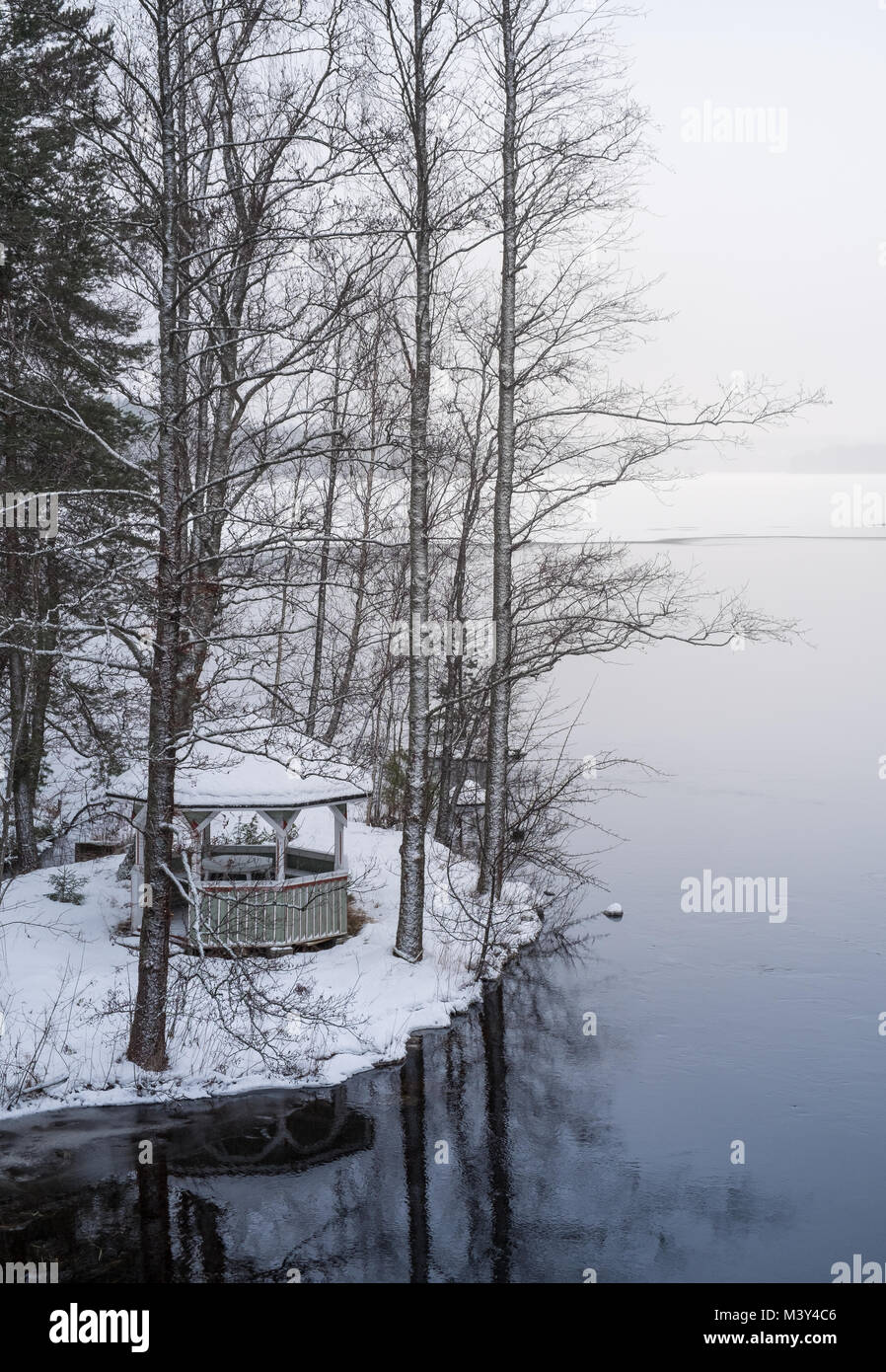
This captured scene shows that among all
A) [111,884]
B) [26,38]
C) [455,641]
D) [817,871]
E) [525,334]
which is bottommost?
[817,871]

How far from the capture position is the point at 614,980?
1788 cm

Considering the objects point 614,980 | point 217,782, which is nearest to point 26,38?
point 217,782

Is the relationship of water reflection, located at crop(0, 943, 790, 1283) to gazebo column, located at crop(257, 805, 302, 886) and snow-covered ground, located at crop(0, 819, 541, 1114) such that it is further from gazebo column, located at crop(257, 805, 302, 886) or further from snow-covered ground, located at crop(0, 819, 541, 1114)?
gazebo column, located at crop(257, 805, 302, 886)

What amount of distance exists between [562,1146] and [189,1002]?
16.7 feet

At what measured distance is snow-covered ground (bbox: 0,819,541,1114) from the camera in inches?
482

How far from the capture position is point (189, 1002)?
13781mm

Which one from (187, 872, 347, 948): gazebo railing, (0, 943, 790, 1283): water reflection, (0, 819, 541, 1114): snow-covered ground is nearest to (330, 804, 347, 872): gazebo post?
(187, 872, 347, 948): gazebo railing

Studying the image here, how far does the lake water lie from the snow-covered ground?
0.43 m

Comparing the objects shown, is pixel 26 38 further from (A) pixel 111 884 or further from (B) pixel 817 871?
(B) pixel 817 871

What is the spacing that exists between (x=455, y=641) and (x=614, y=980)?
8953mm

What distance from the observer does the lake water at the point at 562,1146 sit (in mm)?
9398

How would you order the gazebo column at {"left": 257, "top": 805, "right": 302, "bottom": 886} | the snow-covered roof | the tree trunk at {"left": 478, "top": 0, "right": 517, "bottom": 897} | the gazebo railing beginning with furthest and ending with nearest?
the tree trunk at {"left": 478, "top": 0, "right": 517, "bottom": 897}, the gazebo column at {"left": 257, "top": 805, "right": 302, "bottom": 886}, the snow-covered roof, the gazebo railing

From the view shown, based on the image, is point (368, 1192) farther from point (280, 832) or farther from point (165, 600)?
point (280, 832)
